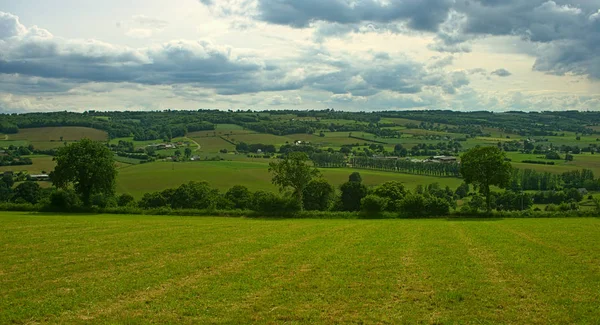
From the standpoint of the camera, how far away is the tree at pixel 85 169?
67375 millimetres

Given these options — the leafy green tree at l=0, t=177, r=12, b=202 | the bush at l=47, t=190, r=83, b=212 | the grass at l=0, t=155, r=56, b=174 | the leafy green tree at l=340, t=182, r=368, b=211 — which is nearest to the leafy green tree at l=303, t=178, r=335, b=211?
the leafy green tree at l=340, t=182, r=368, b=211

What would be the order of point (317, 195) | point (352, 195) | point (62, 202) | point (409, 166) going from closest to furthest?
point (62, 202)
point (352, 195)
point (317, 195)
point (409, 166)

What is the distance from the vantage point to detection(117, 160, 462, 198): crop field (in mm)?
114419

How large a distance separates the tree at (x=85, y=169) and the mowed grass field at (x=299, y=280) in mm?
33344

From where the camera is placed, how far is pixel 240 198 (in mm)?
87062

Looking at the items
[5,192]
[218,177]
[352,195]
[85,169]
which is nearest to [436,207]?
[352,195]

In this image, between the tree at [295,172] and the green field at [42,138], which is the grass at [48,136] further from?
the tree at [295,172]

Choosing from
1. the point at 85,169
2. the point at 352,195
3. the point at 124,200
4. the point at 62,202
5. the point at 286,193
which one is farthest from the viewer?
the point at 124,200

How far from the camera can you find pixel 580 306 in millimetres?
16750

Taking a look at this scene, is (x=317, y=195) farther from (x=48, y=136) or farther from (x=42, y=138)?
(x=48, y=136)

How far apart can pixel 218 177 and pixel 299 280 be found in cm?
Answer: 10718

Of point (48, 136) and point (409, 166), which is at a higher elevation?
point (48, 136)

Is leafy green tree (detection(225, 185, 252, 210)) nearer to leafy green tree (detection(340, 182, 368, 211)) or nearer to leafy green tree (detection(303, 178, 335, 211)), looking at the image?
leafy green tree (detection(303, 178, 335, 211))

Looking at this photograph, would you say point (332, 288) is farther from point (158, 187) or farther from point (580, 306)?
point (158, 187)
